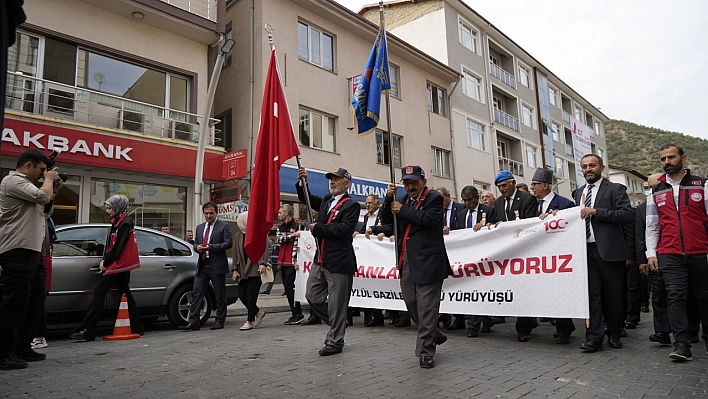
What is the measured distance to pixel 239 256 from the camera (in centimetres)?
809

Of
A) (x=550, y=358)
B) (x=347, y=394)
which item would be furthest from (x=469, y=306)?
(x=347, y=394)

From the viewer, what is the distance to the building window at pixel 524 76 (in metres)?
35.3

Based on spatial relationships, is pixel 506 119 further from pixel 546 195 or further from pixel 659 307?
pixel 659 307

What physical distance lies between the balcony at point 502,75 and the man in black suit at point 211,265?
1053 inches

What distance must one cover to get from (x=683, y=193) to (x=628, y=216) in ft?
1.85

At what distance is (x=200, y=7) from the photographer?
52.7 feet

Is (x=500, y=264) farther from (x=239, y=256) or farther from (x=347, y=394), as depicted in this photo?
(x=239, y=256)

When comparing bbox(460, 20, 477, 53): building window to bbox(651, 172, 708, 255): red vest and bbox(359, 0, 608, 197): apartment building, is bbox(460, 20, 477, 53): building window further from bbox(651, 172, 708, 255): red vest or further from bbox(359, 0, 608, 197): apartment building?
bbox(651, 172, 708, 255): red vest

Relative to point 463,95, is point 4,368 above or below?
below

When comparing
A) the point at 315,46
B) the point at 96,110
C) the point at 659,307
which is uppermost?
the point at 315,46

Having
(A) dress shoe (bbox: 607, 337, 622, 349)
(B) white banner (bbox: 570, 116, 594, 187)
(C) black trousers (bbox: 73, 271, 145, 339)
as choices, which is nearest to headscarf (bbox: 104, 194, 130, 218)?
(C) black trousers (bbox: 73, 271, 145, 339)

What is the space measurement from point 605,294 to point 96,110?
524 inches

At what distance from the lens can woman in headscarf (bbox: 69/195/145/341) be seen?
6797mm

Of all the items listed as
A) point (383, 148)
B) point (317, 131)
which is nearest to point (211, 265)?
point (317, 131)
